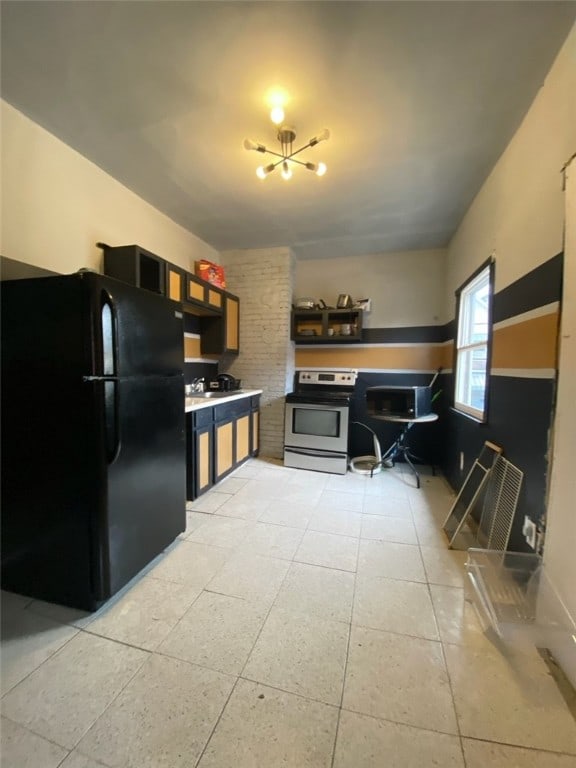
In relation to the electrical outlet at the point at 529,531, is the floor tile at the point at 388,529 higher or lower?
lower

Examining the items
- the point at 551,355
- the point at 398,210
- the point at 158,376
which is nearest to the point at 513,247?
the point at 551,355

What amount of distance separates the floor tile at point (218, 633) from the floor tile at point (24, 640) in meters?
0.50

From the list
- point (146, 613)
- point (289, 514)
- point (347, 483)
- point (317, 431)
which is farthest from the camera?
point (317, 431)

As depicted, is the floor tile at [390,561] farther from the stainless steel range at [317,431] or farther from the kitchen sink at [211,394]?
the kitchen sink at [211,394]

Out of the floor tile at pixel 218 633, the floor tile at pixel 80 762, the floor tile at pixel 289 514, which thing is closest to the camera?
the floor tile at pixel 80 762

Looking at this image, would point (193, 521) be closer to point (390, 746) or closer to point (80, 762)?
A: point (80, 762)

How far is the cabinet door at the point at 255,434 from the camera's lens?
3.89m

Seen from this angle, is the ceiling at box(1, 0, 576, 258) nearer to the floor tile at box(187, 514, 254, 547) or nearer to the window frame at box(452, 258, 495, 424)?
the window frame at box(452, 258, 495, 424)

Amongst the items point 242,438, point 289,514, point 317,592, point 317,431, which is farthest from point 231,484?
point 317,592

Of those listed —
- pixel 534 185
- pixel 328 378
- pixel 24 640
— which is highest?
pixel 534 185

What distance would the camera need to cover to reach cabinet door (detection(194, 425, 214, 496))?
2.70 meters

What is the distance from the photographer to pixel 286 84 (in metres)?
A: 1.61

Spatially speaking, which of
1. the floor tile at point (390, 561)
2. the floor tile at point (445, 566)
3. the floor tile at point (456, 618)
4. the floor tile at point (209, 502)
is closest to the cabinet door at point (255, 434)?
the floor tile at point (209, 502)

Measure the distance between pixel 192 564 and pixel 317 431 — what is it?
82.6 inches
